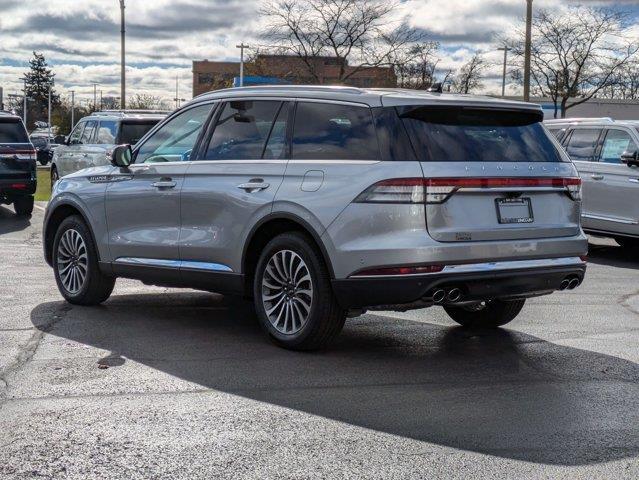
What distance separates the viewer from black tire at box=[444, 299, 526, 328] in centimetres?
786

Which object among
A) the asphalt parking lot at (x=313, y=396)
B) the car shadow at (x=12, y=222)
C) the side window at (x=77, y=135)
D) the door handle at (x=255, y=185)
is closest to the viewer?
Result: the asphalt parking lot at (x=313, y=396)

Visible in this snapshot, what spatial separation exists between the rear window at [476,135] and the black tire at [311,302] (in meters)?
0.98

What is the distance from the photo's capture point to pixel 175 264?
25.5 feet

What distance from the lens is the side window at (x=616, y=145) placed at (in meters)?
13.6

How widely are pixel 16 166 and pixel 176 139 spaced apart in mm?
10864

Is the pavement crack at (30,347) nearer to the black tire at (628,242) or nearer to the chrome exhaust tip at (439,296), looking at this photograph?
the chrome exhaust tip at (439,296)

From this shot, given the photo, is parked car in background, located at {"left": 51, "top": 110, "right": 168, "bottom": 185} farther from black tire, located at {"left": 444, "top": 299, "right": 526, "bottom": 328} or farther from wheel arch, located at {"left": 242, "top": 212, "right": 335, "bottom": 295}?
wheel arch, located at {"left": 242, "top": 212, "right": 335, "bottom": 295}

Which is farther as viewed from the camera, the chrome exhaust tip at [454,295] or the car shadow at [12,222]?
the car shadow at [12,222]

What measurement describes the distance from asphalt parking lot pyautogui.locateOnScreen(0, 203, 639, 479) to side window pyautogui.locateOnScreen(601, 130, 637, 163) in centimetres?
522

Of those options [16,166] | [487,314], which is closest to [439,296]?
[487,314]

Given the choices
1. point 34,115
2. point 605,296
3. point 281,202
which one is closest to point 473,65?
point 605,296

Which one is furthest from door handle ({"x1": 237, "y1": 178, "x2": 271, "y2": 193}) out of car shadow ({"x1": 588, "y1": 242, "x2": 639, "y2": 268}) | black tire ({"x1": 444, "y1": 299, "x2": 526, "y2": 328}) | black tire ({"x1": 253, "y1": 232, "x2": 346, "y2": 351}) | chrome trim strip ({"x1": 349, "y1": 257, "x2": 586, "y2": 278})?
car shadow ({"x1": 588, "y1": 242, "x2": 639, "y2": 268})

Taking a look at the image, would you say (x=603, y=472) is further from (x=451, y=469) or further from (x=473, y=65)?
(x=473, y=65)

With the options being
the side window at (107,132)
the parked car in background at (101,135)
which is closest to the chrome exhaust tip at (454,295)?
the parked car in background at (101,135)
